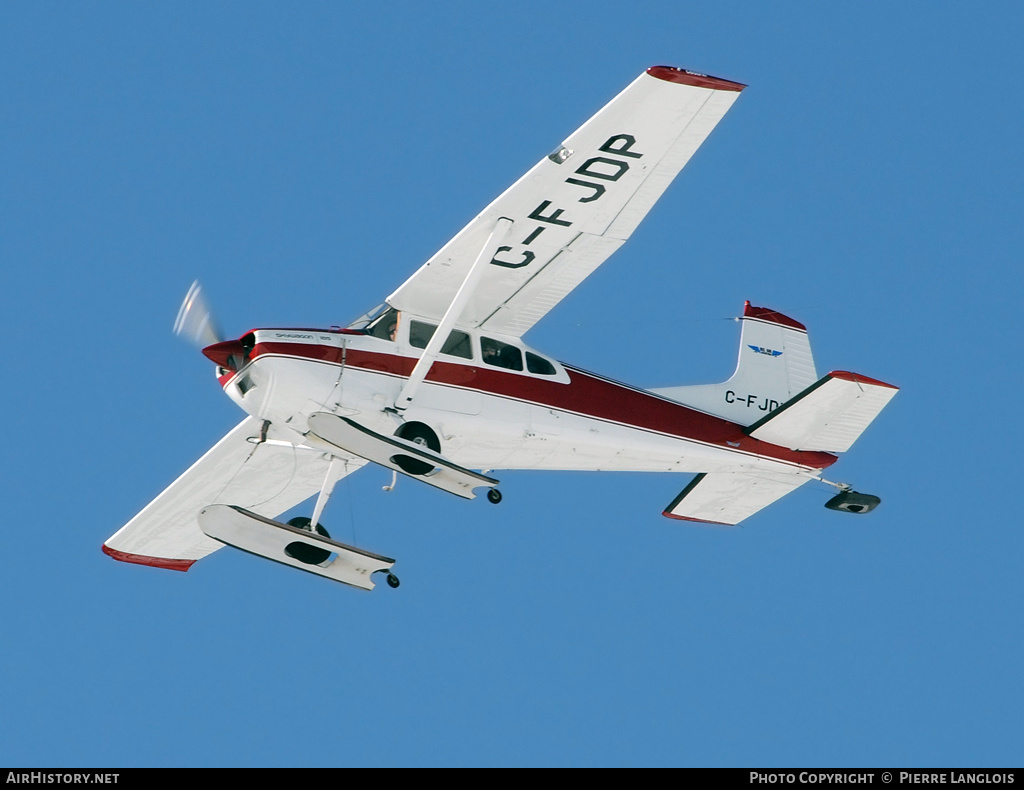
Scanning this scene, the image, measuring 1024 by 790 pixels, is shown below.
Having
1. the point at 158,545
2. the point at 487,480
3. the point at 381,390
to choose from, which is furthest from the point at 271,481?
the point at 487,480

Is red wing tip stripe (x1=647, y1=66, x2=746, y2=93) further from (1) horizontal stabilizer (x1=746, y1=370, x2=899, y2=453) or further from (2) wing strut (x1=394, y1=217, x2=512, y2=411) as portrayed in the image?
(1) horizontal stabilizer (x1=746, y1=370, x2=899, y2=453)

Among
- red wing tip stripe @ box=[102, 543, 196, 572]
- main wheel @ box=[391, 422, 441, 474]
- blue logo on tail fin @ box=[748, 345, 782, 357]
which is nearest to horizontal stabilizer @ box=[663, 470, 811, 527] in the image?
blue logo on tail fin @ box=[748, 345, 782, 357]

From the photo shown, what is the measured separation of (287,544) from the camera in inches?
545

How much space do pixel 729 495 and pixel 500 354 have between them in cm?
329

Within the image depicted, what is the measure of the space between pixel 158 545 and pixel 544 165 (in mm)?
6946

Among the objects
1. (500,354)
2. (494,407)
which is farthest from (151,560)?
(500,354)

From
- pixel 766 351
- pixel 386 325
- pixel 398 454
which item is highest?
pixel 766 351

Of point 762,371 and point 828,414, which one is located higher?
point 762,371

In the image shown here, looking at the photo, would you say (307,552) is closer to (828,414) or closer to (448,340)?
(448,340)

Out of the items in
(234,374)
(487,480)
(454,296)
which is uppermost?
(454,296)

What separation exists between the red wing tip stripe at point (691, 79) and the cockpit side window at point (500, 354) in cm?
323

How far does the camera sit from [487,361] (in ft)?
47.1

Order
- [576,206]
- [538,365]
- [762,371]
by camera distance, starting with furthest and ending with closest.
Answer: [762,371] < [538,365] < [576,206]
